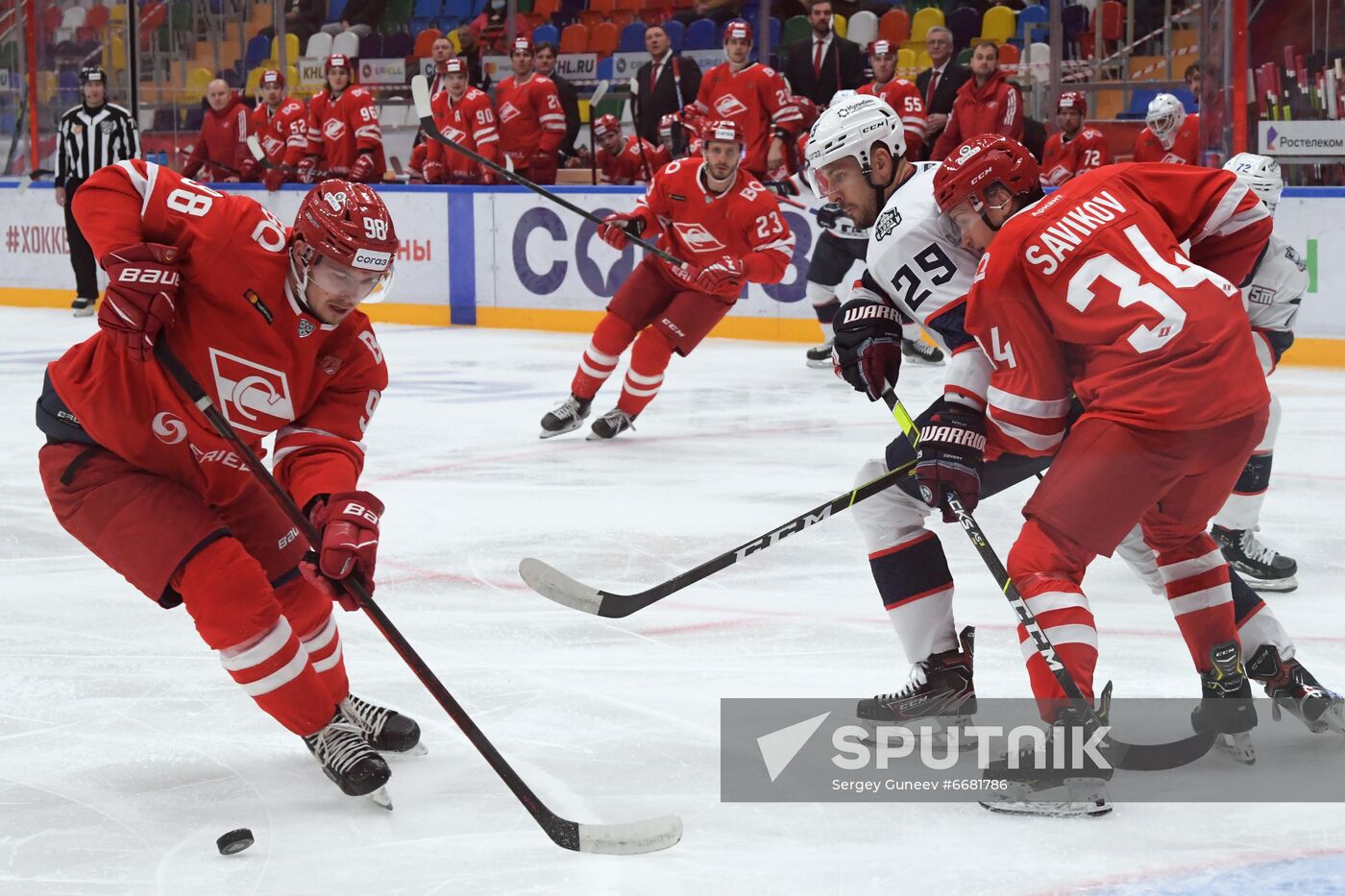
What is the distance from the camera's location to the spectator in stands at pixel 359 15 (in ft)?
42.5

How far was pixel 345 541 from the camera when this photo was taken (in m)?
2.25

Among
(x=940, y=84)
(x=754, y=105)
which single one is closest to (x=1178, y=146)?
(x=940, y=84)

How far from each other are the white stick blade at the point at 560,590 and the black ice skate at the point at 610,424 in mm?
2912

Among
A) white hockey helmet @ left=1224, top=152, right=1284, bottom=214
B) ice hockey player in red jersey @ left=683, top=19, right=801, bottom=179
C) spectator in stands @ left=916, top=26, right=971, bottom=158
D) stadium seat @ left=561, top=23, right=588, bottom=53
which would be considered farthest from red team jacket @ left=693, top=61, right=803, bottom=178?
white hockey helmet @ left=1224, top=152, right=1284, bottom=214

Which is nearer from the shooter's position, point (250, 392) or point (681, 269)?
point (250, 392)

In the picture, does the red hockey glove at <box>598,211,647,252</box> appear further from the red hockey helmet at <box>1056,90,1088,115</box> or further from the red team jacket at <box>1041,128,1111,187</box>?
the red hockey helmet at <box>1056,90,1088,115</box>

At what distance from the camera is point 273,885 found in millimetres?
2158

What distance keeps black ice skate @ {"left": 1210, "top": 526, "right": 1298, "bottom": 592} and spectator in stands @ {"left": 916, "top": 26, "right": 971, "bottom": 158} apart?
190 inches

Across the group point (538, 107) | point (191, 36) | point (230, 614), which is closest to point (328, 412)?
point (230, 614)

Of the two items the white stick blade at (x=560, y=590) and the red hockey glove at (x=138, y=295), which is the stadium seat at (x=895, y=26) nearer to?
the white stick blade at (x=560, y=590)

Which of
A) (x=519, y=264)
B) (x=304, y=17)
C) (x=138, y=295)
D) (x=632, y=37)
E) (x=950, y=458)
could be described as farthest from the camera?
(x=304, y=17)

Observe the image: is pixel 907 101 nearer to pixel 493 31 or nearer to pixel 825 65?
pixel 825 65

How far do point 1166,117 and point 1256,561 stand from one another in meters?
4.94

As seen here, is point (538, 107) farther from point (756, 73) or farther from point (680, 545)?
point (680, 545)
